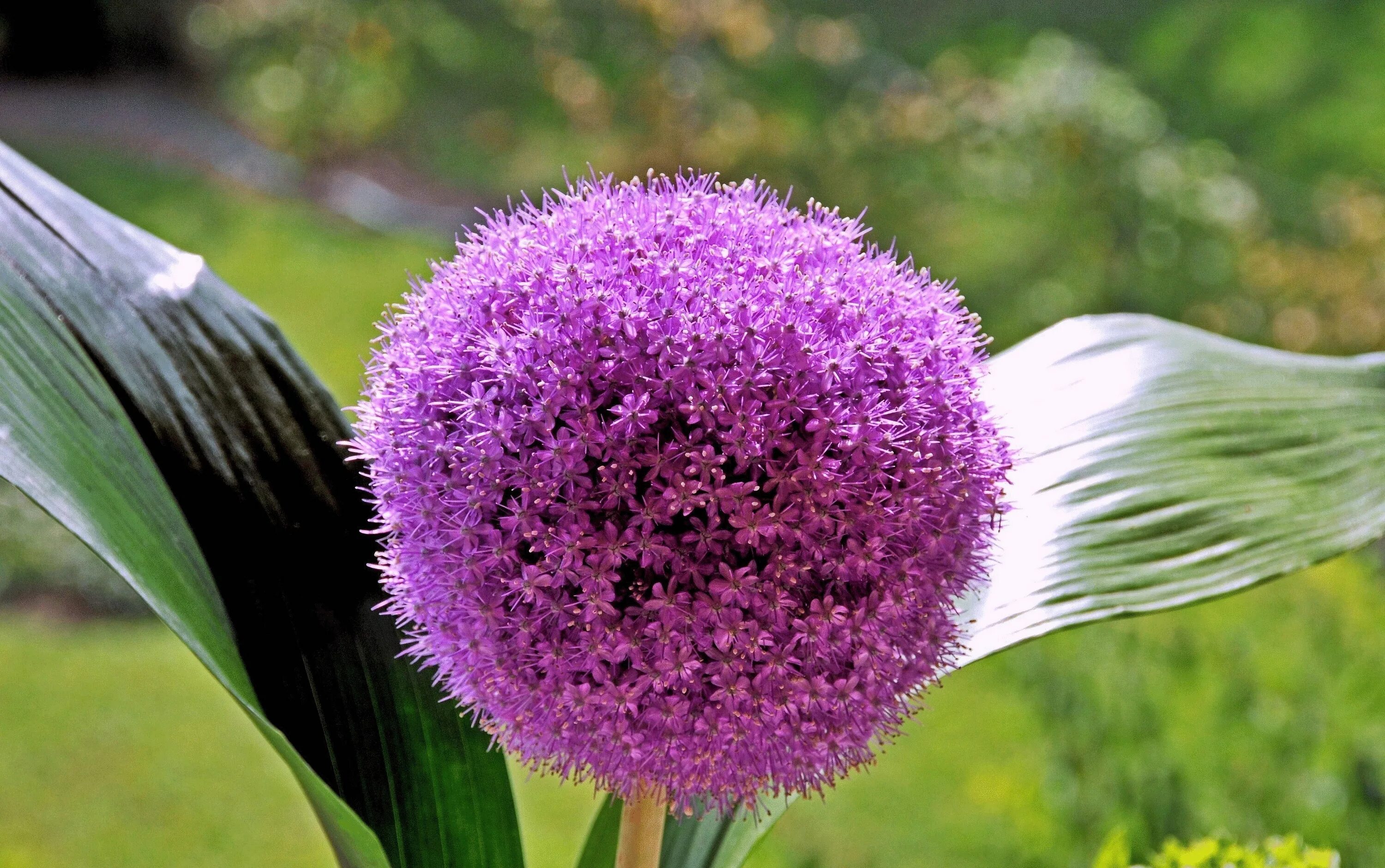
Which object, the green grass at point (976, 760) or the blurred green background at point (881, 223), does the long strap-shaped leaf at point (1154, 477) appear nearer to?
the blurred green background at point (881, 223)

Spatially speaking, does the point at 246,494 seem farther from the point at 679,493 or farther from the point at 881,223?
the point at 881,223

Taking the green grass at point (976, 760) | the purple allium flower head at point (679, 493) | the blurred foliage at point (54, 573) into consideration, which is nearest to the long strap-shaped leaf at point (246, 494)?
the purple allium flower head at point (679, 493)

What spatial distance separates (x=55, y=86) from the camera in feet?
16.4

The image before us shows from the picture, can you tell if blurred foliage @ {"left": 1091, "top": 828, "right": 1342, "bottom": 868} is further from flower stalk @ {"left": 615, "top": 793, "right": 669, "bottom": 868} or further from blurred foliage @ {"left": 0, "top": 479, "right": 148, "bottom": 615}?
blurred foliage @ {"left": 0, "top": 479, "right": 148, "bottom": 615}

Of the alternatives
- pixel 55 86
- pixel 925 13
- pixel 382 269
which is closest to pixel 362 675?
→ pixel 382 269

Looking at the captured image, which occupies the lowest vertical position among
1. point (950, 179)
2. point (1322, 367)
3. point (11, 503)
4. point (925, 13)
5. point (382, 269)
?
point (1322, 367)

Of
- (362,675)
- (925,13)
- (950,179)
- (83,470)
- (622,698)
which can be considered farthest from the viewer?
(925,13)

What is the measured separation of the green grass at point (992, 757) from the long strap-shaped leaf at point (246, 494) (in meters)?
0.85

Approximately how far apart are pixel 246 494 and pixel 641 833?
14.0 inches

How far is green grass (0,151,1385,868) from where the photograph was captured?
5.50 ft

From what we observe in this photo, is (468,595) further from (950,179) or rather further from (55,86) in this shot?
(55,86)

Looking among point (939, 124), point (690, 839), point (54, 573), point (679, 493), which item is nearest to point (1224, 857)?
point (690, 839)

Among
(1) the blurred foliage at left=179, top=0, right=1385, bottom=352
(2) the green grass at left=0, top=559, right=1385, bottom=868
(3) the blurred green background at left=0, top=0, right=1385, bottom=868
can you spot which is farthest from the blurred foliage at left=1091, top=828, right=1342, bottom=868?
(1) the blurred foliage at left=179, top=0, right=1385, bottom=352

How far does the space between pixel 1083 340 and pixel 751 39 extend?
124 inches
